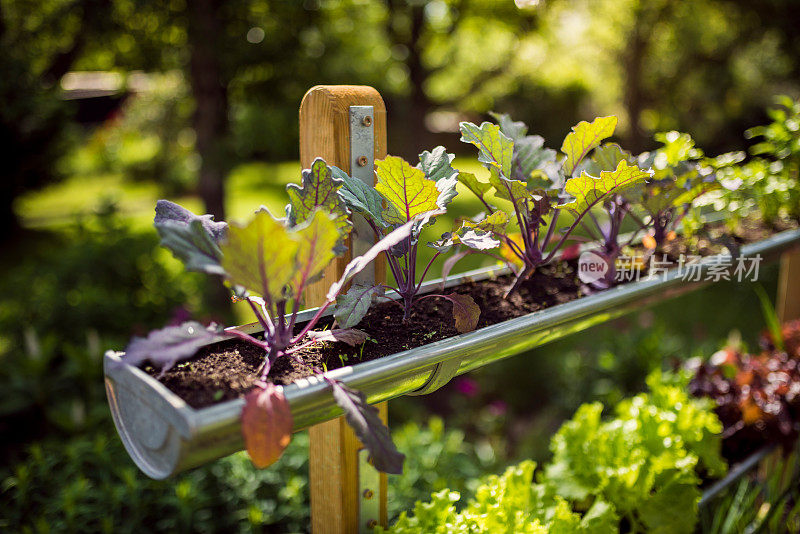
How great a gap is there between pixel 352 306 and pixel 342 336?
0.18ft

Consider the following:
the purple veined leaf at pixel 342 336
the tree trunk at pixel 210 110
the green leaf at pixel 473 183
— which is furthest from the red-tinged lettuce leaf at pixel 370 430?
the tree trunk at pixel 210 110

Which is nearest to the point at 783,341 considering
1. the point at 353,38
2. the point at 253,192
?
the point at 353,38

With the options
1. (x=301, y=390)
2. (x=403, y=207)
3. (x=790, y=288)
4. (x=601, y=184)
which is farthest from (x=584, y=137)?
(x=790, y=288)

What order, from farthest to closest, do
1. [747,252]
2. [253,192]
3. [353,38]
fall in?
[253,192]
[353,38]
[747,252]

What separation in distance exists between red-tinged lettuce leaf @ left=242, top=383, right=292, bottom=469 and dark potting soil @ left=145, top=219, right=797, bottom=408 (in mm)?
62

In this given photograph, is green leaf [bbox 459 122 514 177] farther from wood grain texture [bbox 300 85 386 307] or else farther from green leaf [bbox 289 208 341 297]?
green leaf [bbox 289 208 341 297]

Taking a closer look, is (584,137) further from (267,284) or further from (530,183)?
(267,284)

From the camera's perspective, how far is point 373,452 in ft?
2.56

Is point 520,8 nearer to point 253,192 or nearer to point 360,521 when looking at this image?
point 253,192

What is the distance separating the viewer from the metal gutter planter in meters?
0.70

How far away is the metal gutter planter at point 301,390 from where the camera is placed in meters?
0.70

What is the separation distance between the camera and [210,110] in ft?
12.9

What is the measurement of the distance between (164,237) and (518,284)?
830 mm

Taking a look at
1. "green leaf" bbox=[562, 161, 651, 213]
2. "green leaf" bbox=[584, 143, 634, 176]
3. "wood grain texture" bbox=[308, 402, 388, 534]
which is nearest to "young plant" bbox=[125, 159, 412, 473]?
"wood grain texture" bbox=[308, 402, 388, 534]
